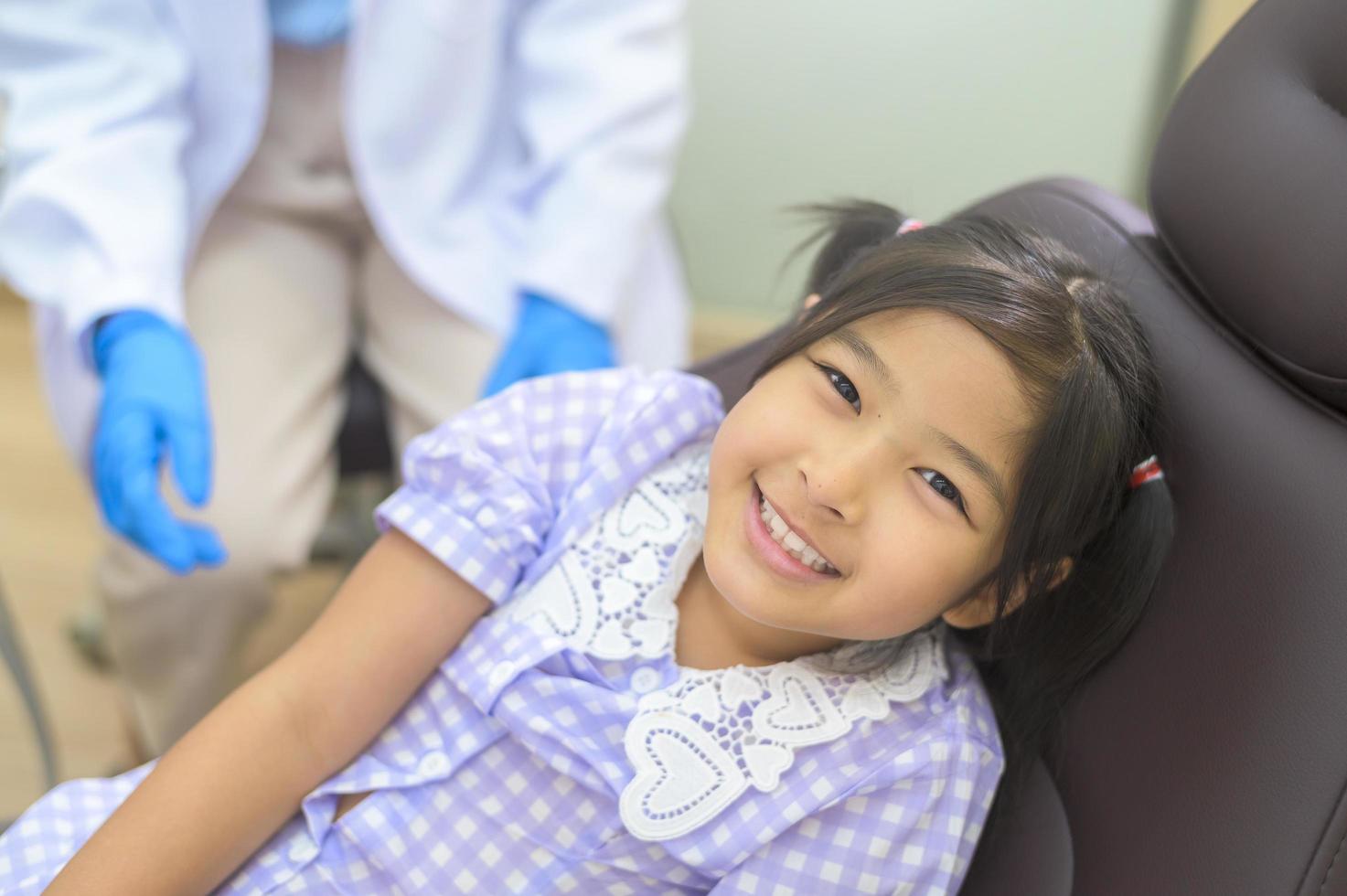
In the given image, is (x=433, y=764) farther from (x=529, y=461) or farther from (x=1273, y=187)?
(x=1273, y=187)

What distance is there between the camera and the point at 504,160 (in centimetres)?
142

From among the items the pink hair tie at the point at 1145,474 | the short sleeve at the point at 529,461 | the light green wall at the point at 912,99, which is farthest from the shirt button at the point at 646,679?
the light green wall at the point at 912,99

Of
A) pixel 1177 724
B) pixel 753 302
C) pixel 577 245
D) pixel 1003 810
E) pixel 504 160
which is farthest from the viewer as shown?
pixel 753 302

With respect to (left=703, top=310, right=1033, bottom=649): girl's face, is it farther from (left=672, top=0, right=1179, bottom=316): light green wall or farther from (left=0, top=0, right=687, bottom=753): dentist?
(left=672, top=0, right=1179, bottom=316): light green wall

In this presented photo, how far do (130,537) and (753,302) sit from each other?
1182 mm

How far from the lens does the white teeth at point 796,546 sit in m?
0.75

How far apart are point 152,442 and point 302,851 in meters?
0.44

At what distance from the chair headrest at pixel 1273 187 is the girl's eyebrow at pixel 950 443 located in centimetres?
20

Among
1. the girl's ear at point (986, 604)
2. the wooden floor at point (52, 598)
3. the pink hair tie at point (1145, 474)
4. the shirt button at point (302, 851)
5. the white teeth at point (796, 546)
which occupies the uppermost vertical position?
the pink hair tie at point (1145, 474)

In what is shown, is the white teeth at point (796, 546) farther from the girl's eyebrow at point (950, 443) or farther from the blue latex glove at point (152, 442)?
the blue latex glove at point (152, 442)

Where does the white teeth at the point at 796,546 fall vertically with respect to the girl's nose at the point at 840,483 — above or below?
below

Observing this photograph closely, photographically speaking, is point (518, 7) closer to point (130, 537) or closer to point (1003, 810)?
point (130, 537)

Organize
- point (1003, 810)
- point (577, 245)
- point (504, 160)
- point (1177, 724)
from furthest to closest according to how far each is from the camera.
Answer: point (504, 160) < point (577, 245) < point (1003, 810) < point (1177, 724)

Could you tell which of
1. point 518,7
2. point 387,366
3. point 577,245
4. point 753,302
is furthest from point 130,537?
point 753,302
